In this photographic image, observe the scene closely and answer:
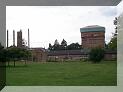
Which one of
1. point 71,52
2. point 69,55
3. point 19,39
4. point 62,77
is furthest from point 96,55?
point 62,77

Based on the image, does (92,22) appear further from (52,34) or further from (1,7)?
(1,7)

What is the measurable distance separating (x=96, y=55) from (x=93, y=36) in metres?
2.33

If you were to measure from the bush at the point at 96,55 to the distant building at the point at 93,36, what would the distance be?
1101 mm

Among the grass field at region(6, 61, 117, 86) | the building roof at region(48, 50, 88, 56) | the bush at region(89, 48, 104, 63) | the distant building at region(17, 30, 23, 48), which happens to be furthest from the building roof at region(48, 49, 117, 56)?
the distant building at region(17, 30, 23, 48)

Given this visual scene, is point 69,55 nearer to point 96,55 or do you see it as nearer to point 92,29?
point 92,29

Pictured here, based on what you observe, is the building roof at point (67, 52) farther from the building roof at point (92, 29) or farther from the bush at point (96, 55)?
the building roof at point (92, 29)

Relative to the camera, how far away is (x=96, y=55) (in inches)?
969

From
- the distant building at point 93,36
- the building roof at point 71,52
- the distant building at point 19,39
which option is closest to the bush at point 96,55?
the building roof at point 71,52

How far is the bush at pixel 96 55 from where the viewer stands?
23188 millimetres

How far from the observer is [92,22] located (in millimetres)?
24328

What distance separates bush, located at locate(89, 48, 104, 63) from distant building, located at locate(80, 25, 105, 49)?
3.61 ft

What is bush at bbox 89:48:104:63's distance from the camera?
76.1ft
